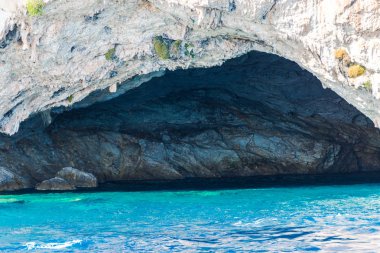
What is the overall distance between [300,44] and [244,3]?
210 centimetres

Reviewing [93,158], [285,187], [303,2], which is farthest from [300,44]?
[93,158]

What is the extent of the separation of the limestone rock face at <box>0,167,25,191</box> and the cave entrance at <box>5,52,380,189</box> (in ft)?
2.57

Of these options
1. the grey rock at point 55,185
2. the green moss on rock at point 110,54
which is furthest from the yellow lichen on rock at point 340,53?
the grey rock at point 55,185

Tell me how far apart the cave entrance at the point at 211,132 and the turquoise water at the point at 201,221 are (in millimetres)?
5223

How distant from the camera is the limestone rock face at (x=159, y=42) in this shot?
15.8 meters

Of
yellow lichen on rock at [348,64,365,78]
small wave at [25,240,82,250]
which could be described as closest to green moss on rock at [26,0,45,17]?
small wave at [25,240,82,250]

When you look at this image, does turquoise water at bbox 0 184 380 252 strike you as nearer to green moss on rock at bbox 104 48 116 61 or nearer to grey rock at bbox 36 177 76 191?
grey rock at bbox 36 177 76 191

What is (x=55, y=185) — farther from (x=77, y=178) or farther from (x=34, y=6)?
(x=34, y=6)

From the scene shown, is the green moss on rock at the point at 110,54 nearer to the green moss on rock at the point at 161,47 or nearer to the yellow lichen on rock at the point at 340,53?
the green moss on rock at the point at 161,47

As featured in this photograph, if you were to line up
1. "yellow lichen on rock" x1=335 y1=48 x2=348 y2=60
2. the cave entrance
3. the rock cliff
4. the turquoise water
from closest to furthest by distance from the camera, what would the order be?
1. the turquoise water
2. "yellow lichen on rock" x1=335 y1=48 x2=348 y2=60
3. the rock cliff
4. the cave entrance

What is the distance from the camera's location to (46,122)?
979 inches

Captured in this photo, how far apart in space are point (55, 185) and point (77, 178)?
1415 millimetres

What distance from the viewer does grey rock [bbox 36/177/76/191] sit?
26641 millimetres

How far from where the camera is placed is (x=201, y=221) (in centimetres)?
Answer: 1560
